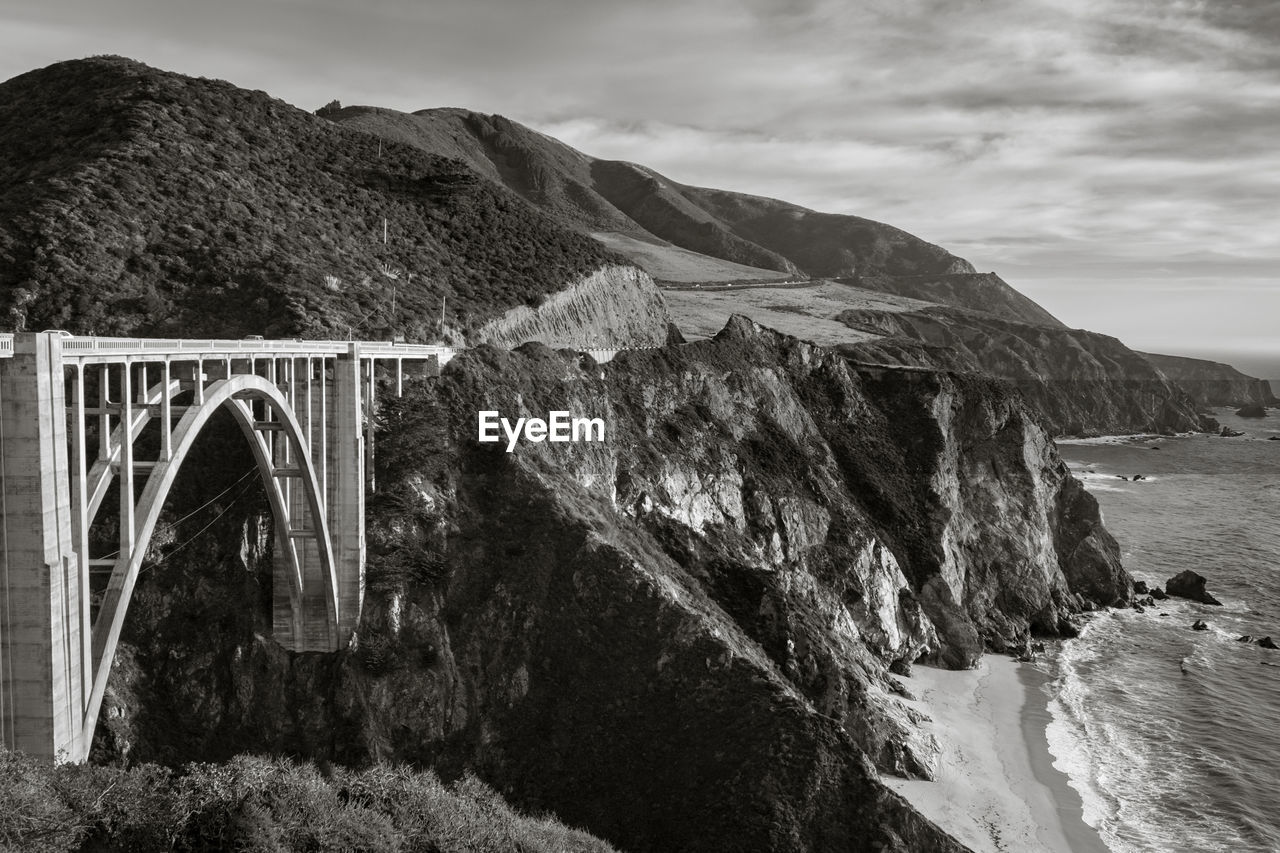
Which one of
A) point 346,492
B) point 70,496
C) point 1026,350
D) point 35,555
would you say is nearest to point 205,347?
point 70,496

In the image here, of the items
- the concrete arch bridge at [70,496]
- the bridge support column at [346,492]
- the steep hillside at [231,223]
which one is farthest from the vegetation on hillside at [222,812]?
the steep hillside at [231,223]

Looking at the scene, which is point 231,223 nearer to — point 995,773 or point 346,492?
point 346,492

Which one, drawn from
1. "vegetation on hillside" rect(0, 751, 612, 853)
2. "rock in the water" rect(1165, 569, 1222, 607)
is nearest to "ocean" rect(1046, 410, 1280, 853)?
"rock in the water" rect(1165, 569, 1222, 607)

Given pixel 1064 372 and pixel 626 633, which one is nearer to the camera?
pixel 626 633

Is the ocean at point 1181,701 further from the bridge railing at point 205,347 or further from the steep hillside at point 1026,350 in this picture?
the steep hillside at point 1026,350

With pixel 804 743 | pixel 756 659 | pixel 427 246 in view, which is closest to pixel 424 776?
pixel 804 743

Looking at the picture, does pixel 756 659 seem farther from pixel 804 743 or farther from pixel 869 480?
pixel 869 480
